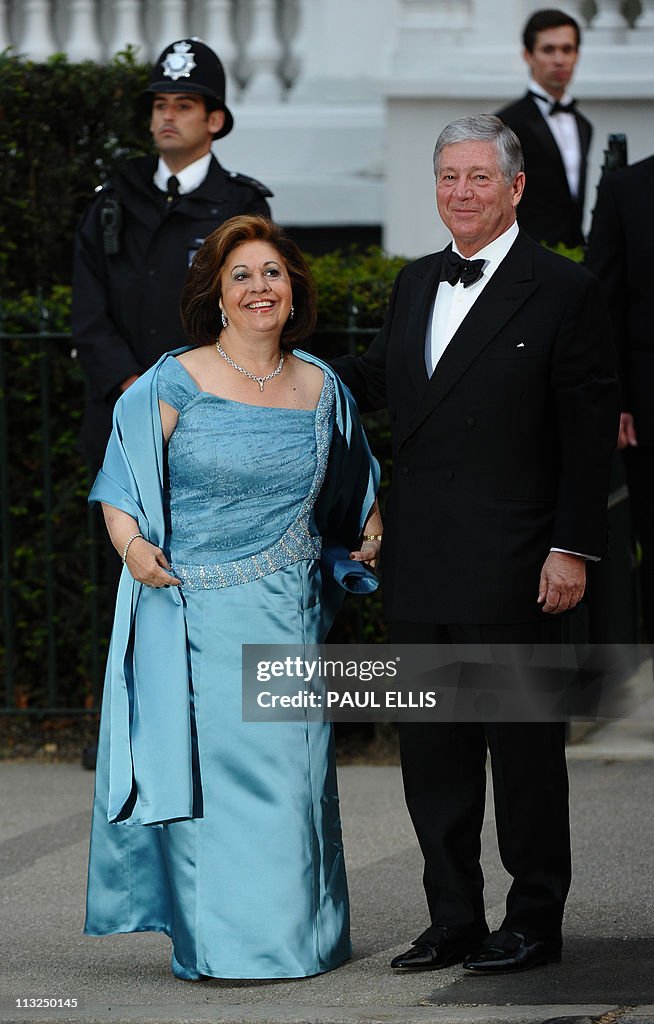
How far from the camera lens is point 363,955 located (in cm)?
→ 502

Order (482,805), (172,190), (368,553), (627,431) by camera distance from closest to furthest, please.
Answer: (482,805) < (368,553) < (172,190) < (627,431)

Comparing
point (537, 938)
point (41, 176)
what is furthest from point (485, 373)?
point (41, 176)

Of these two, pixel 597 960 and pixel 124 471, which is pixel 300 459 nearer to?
pixel 124 471

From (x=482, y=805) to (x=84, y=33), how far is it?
699 centimetres

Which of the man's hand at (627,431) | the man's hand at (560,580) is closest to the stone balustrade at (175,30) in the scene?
the man's hand at (627,431)

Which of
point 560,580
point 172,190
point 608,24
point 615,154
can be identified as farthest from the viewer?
point 608,24

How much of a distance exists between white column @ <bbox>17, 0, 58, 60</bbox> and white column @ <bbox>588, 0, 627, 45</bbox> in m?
2.97

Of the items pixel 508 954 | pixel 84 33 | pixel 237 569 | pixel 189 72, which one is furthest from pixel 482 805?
pixel 84 33

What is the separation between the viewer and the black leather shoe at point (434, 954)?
4.82 metres

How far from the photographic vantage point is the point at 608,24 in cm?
1045

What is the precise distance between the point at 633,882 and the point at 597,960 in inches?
31.0

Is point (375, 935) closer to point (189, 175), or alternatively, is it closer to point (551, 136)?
point (189, 175)

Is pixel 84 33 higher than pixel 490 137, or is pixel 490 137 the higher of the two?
pixel 84 33

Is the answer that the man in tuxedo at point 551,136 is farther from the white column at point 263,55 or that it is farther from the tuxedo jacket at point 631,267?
the white column at point 263,55
